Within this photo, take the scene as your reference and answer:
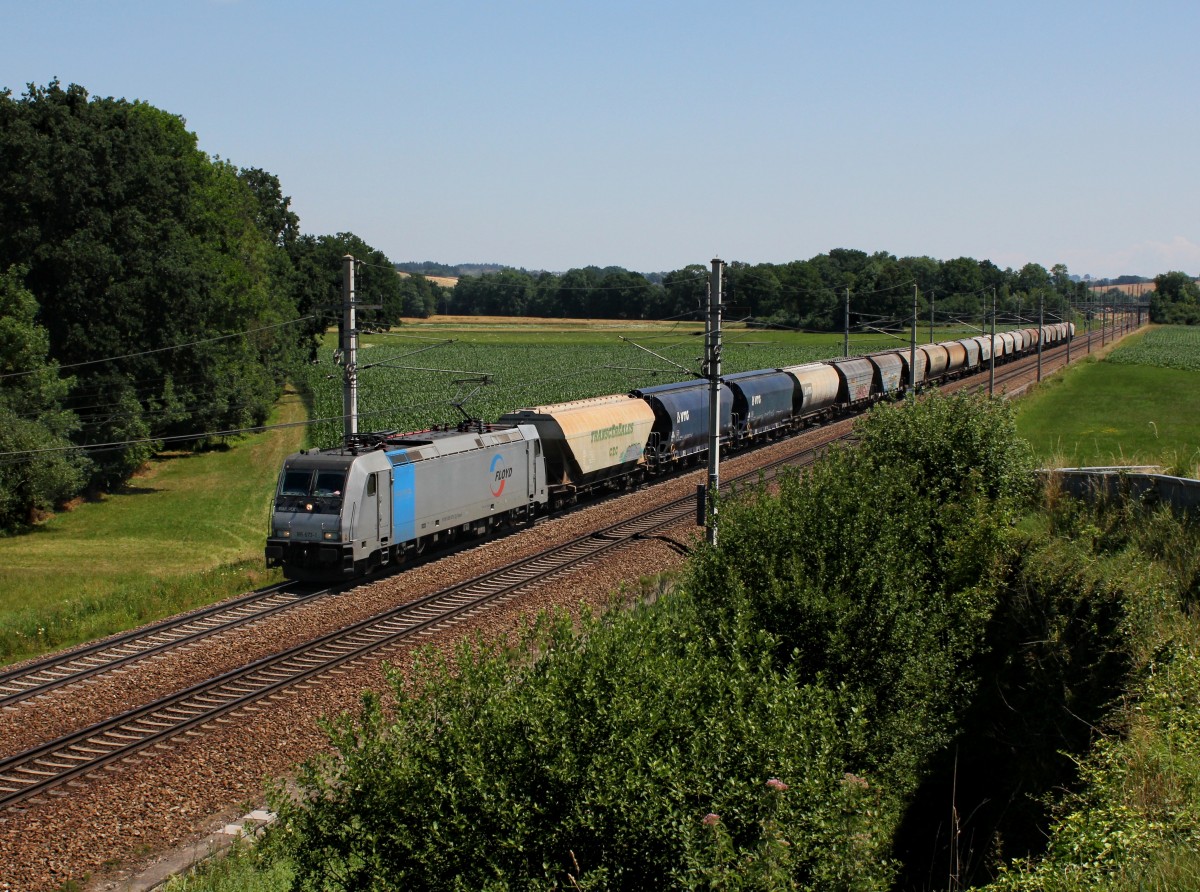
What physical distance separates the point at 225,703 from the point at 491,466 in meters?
12.7

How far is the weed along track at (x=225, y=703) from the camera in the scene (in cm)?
1351

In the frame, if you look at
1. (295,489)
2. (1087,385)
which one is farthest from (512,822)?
(1087,385)

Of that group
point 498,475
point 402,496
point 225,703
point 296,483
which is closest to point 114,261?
point 498,475

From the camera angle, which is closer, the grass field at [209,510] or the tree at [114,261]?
the grass field at [209,510]

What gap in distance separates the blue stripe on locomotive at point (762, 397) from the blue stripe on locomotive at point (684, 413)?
4.43 ft

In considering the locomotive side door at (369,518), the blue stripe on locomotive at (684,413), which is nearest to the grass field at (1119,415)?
the blue stripe on locomotive at (684,413)

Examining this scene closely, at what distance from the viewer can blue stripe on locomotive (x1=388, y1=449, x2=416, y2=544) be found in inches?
997

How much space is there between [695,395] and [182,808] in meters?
28.7

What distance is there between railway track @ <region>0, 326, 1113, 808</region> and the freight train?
1.85m

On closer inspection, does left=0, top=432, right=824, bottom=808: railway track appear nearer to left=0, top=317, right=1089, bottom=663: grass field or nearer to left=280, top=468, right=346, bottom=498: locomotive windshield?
left=280, top=468, right=346, bottom=498: locomotive windshield

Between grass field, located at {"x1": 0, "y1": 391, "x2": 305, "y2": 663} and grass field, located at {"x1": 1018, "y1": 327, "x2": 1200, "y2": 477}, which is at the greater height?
grass field, located at {"x1": 1018, "y1": 327, "x2": 1200, "y2": 477}

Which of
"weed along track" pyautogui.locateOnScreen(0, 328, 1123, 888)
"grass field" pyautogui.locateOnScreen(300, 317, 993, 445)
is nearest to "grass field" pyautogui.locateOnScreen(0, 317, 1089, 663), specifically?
"grass field" pyautogui.locateOnScreen(300, 317, 993, 445)

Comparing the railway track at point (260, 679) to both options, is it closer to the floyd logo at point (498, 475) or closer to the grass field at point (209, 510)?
the floyd logo at point (498, 475)

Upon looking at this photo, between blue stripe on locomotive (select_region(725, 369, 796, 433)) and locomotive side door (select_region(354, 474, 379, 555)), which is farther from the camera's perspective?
blue stripe on locomotive (select_region(725, 369, 796, 433))
